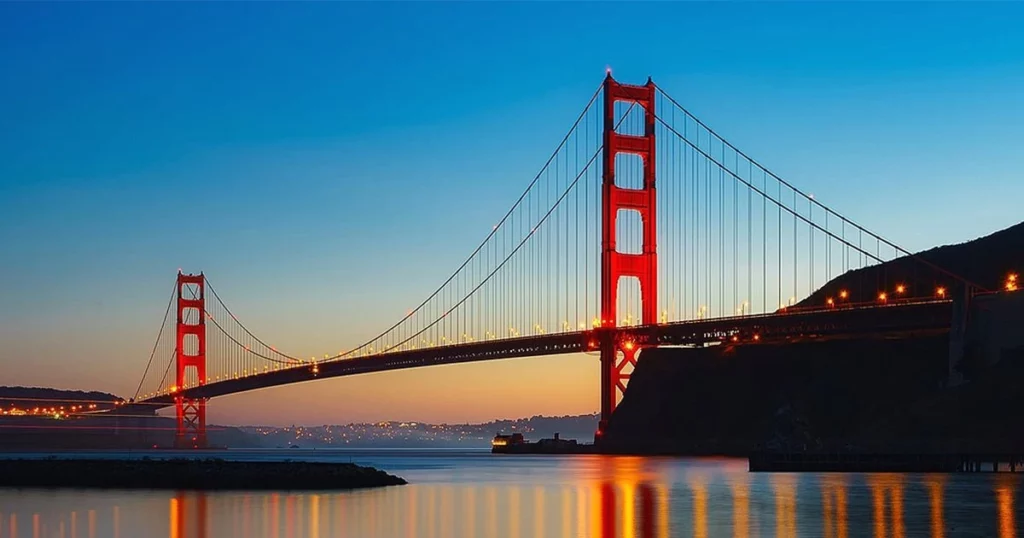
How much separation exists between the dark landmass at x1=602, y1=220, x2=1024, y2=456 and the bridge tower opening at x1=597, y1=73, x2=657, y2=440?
4181 millimetres

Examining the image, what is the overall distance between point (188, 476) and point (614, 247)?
4576 centimetres

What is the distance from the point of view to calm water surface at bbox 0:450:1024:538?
3309 centimetres

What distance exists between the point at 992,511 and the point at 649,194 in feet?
194

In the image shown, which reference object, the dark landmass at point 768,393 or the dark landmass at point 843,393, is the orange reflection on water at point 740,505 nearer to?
the dark landmass at point 843,393

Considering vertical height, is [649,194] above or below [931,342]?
above

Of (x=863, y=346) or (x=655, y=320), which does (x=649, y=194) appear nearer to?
(x=655, y=320)

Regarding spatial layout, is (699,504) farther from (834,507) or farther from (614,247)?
(614,247)

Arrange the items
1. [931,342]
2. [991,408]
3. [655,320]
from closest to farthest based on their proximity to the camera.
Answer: [991,408], [931,342], [655,320]

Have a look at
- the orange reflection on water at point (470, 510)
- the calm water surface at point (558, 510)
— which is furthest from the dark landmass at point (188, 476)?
the orange reflection on water at point (470, 510)

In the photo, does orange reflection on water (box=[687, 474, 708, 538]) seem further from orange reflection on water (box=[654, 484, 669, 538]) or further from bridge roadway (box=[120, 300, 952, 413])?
bridge roadway (box=[120, 300, 952, 413])

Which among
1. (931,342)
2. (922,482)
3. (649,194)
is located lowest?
(922,482)

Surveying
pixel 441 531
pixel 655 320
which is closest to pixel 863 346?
pixel 655 320

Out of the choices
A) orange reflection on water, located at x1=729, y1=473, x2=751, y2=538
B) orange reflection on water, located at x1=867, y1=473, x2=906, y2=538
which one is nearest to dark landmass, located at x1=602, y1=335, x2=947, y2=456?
orange reflection on water, located at x1=867, y1=473, x2=906, y2=538

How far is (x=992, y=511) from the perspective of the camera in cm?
3672
